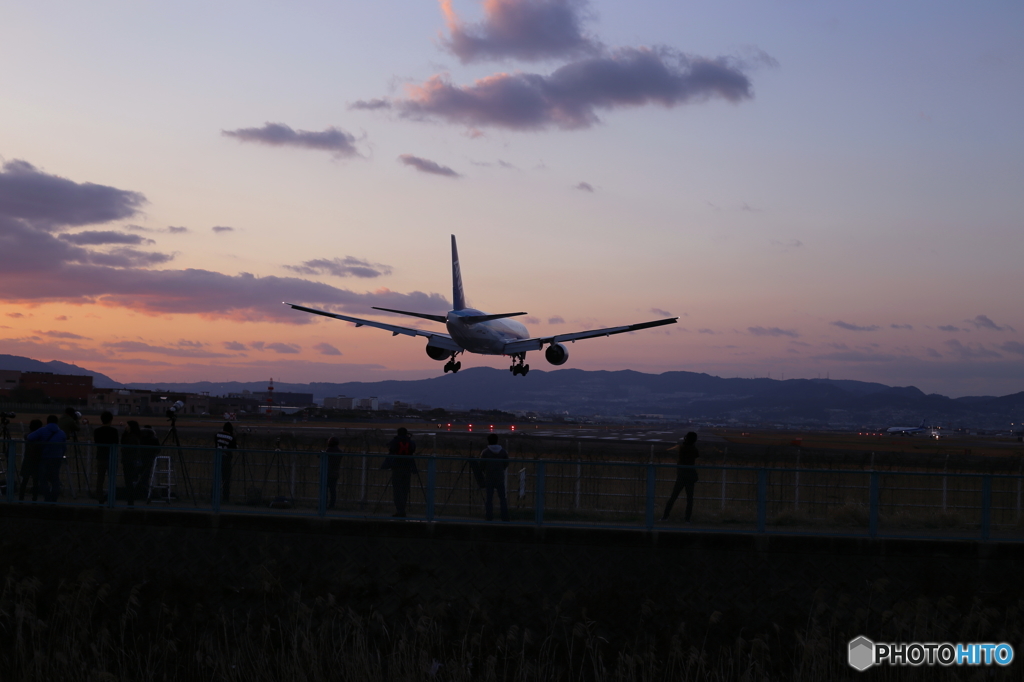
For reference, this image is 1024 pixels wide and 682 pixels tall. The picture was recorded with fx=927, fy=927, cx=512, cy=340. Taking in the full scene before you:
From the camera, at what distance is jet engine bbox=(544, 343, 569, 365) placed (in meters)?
51.7

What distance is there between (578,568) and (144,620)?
842cm

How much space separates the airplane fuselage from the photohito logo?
37437 millimetres

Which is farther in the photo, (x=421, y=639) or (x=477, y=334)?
(x=477, y=334)

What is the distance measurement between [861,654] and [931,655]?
3.78 ft

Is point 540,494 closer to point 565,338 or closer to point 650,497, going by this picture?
point 650,497

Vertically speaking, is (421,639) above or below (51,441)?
below

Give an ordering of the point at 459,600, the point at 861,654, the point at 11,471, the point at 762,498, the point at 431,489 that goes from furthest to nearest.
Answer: the point at 11,471 < the point at 431,489 < the point at 762,498 < the point at 459,600 < the point at 861,654

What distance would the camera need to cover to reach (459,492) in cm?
2022

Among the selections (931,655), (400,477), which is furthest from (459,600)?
(931,655)

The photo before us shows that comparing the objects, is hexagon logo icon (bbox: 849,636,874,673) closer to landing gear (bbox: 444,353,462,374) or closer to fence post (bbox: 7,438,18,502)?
fence post (bbox: 7,438,18,502)

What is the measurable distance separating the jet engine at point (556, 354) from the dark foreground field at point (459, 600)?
3290cm

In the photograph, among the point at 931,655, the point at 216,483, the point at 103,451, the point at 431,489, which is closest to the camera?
the point at 931,655

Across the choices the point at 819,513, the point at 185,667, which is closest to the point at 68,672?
the point at 185,667

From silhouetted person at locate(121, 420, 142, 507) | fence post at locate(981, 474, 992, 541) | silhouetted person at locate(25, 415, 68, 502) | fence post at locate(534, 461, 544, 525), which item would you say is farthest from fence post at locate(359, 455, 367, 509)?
fence post at locate(981, 474, 992, 541)
